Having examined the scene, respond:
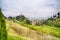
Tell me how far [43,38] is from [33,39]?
469cm

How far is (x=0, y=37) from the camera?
29.3m

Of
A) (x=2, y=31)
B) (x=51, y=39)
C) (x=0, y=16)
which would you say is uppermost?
(x=0, y=16)

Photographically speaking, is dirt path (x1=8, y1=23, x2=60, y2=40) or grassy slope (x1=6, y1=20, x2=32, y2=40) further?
dirt path (x1=8, y1=23, x2=60, y2=40)

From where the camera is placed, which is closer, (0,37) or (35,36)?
(0,37)

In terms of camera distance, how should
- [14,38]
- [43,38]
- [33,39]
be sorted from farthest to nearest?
[43,38] < [33,39] < [14,38]

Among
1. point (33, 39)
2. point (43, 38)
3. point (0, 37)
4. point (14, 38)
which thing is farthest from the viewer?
point (43, 38)

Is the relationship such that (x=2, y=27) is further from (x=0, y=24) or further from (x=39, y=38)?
(x=39, y=38)

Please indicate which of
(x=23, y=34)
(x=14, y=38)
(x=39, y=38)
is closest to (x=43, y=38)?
(x=39, y=38)

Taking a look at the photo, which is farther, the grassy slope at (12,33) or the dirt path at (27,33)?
the dirt path at (27,33)

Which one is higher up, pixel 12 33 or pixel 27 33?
pixel 12 33

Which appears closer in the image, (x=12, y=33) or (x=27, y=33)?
(x=12, y=33)

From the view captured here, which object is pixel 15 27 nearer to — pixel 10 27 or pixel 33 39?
pixel 10 27

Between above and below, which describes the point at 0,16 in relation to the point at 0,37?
above

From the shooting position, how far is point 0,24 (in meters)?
30.2
